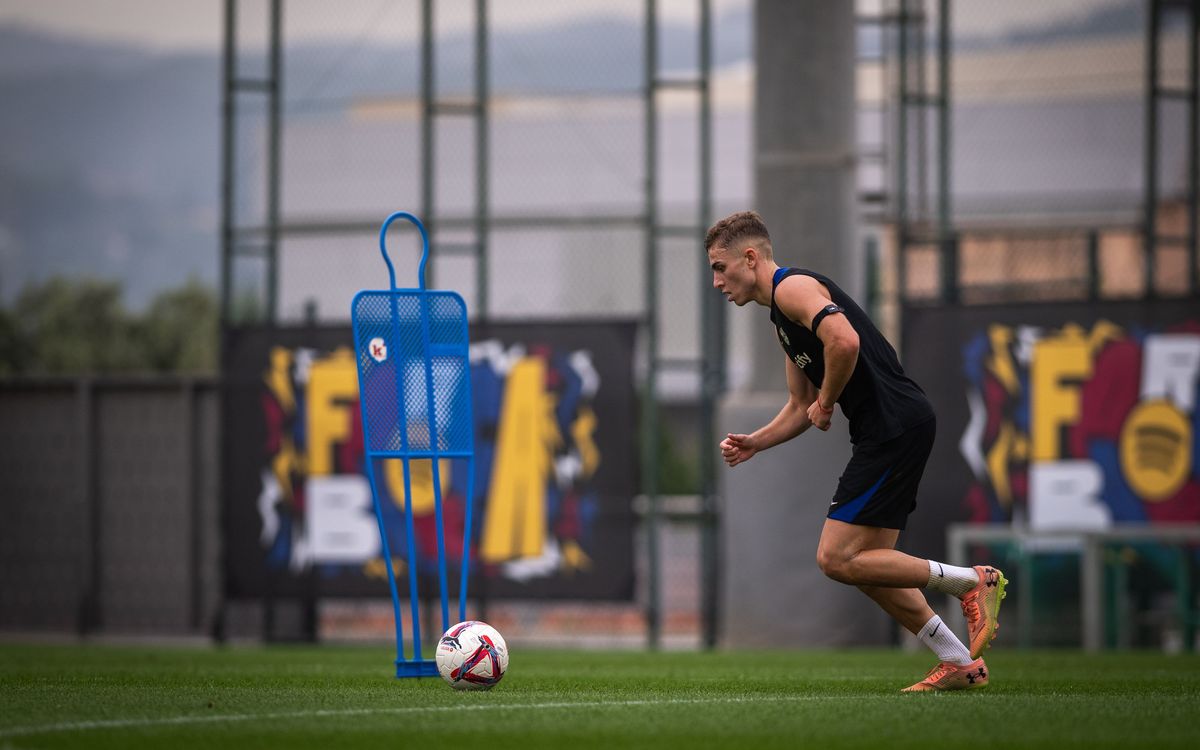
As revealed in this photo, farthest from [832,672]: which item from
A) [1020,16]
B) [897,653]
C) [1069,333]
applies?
[1020,16]

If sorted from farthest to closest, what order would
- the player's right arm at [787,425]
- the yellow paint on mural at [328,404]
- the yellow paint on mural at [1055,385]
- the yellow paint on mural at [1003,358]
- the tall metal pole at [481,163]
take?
the tall metal pole at [481,163]
the yellow paint on mural at [328,404]
the yellow paint on mural at [1003,358]
the yellow paint on mural at [1055,385]
the player's right arm at [787,425]

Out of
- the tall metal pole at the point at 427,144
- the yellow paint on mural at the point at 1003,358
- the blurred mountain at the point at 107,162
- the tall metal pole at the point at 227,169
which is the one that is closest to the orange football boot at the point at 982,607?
the yellow paint on mural at the point at 1003,358

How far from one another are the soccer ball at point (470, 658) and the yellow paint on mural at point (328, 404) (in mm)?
8187

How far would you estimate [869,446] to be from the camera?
25.6 ft

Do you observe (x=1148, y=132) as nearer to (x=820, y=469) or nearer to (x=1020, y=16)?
(x=1020, y=16)

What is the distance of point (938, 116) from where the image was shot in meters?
16.4

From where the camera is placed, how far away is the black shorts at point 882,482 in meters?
7.74

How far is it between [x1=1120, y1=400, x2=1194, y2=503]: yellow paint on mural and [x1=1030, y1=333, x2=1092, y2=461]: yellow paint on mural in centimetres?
50

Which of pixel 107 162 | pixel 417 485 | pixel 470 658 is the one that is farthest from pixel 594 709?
pixel 107 162

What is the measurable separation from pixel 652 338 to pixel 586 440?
1108 millimetres

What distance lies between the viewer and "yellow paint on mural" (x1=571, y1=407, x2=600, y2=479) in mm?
15344

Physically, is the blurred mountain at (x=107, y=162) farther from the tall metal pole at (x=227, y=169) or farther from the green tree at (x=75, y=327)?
the tall metal pole at (x=227, y=169)

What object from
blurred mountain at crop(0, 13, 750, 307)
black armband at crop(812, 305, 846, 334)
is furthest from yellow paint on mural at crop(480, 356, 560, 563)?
blurred mountain at crop(0, 13, 750, 307)

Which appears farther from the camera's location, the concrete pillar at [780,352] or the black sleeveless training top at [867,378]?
the concrete pillar at [780,352]
